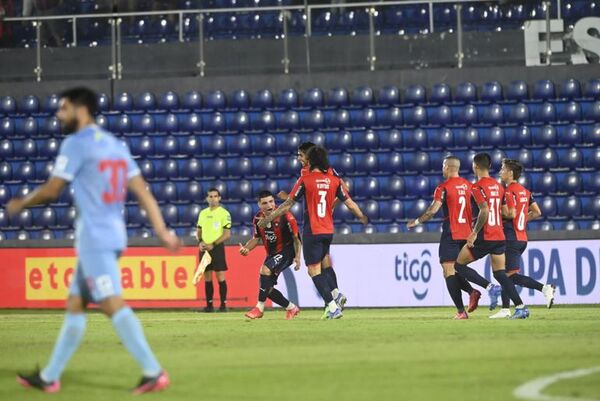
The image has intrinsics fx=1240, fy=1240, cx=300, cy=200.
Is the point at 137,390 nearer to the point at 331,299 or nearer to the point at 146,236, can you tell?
the point at 331,299

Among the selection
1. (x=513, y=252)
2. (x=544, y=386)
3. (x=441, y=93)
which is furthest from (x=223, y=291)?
(x=544, y=386)

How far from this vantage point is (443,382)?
838 cm

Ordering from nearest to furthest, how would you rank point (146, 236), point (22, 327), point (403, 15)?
point (22, 327) → point (146, 236) → point (403, 15)

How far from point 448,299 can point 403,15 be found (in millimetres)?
6768

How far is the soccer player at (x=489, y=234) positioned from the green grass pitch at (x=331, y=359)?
130 centimetres

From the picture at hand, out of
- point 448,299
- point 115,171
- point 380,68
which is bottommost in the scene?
point 448,299

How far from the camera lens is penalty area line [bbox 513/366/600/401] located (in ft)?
24.1

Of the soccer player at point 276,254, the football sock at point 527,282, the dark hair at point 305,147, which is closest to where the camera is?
the dark hair at point 305,147

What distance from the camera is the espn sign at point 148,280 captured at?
23094 millimetres

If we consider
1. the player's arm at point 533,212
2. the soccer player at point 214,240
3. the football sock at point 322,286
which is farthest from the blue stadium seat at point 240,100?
the football sock at point 322,286

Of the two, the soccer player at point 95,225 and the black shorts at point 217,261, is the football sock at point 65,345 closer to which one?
the soccer player at point 95,225

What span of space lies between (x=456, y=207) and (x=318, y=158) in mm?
2186

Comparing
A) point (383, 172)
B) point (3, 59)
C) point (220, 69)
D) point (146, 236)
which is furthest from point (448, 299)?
point (3, 59)

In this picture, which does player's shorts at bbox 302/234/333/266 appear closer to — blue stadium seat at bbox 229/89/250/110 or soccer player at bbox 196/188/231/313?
soccer player at bbox 196/188/231/313
